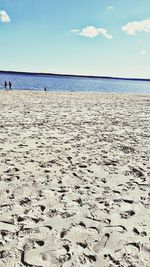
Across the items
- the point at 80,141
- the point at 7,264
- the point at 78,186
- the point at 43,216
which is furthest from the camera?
the point at 80,141

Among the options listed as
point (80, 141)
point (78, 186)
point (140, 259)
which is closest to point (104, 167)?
point (78, 186)

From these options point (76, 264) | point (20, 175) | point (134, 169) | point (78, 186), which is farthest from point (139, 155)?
point (76, 264)

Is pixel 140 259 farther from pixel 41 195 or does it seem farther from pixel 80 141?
pixel 80 141

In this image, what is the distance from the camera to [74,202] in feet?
15.9

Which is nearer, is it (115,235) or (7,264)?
(7,264)

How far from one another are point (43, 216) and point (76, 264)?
123cm

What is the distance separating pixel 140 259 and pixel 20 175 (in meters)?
3.42

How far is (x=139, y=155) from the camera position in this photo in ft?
25.7

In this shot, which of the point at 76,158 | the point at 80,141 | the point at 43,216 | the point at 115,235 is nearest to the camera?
the point at 115,235

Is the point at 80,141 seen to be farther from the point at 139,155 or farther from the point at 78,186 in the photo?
the point at 78,186

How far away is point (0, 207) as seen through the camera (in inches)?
179

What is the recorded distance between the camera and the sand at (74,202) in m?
3.42

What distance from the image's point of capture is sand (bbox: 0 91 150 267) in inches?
134

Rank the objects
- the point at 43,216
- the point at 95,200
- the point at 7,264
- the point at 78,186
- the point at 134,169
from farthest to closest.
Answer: the point at 134,169 → the point at 78,186 → the point at 95,200 → the point at 43,216 → the point at 7,264
